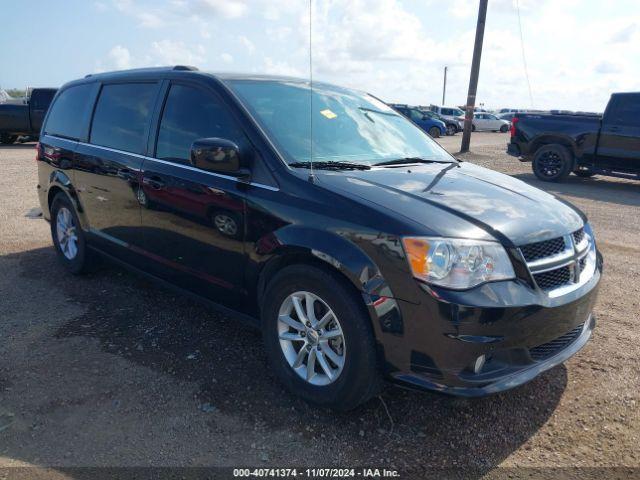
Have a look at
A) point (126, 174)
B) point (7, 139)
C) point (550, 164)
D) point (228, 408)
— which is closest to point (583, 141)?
point (550, 164)

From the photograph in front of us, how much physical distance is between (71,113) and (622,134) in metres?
10.4

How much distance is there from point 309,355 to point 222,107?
166 centimetres

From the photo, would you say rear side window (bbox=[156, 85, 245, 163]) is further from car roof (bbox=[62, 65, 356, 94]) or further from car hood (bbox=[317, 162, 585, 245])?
car hood (bbox=[317, 162, 585, 245])

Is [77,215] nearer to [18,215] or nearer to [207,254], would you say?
[207,254]

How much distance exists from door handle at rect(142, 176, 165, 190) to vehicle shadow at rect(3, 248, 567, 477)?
3.50 feet

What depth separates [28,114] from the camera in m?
17.8

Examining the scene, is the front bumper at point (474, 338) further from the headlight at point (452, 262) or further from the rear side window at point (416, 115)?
the rear side window at point (416, 115)

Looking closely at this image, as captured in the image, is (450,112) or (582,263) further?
(450,112)

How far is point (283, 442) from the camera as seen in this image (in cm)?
276

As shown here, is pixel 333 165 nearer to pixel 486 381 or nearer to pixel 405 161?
pixel 405 161

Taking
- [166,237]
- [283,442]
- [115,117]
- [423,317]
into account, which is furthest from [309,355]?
[115,117]

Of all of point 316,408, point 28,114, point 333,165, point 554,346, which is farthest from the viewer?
point 28,114

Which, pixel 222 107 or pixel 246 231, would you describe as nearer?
pixel 246 231

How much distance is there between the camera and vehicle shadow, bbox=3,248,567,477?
2697mm
